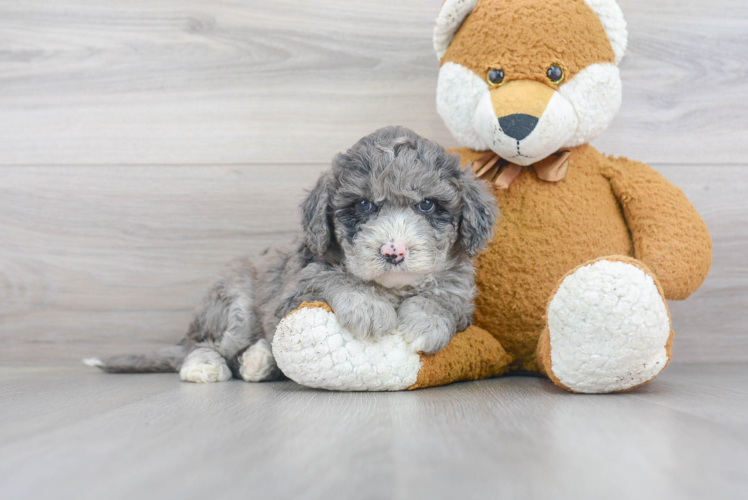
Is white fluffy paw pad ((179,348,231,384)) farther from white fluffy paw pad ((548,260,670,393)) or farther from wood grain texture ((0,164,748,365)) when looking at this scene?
white fluffy paw pad ((548,260,670,393))

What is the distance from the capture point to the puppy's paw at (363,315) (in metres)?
1.22

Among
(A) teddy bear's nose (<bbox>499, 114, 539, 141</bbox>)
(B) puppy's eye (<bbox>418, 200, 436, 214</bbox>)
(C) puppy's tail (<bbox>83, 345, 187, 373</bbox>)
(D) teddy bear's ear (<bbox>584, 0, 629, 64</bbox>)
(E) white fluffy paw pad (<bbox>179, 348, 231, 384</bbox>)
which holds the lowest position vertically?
(C) puppy's tail (<bbox>83, 345, 187, 373</bbox>)

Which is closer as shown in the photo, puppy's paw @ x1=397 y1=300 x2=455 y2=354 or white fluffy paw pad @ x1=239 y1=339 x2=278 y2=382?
puppy's paw @ x1=397 y1=300 x2=455 y2=354

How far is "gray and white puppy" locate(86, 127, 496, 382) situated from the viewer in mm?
1228

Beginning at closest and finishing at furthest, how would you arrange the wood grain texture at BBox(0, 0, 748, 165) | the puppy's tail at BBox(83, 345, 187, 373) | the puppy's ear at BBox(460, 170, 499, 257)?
the puppy's ear at BBox(460, 170, 499, 257) → the puppy's tail at BBox(83, 345, 187, 373) → the wood grain texture at BBox(0, 0, 748, 165)

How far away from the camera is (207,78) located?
1962mm

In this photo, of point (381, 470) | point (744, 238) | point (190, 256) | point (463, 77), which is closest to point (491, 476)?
point (381, 470)

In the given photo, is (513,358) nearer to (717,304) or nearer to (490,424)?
(490,424)

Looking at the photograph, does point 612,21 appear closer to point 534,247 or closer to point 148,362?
point 534,247

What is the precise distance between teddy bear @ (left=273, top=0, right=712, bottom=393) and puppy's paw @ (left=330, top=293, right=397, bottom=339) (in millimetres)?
19

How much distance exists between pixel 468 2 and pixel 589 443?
111 cm

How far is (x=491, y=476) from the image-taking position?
0.72m

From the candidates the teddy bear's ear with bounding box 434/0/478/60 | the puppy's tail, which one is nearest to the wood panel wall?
the puppy's tail

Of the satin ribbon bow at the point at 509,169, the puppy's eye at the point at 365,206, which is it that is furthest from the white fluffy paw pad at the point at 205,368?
the satin ribbon bow at the point at 509,169
